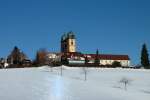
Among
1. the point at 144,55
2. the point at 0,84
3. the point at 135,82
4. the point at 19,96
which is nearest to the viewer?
the point at 19,96

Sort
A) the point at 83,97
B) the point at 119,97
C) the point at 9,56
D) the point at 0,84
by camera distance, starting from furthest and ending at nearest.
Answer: the point at 9,56, the point at 0,84, the point at 119,97, the point at 83,97

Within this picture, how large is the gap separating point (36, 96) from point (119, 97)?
1130cm

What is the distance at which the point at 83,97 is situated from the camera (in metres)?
49.2

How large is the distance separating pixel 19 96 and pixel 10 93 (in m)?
2.29

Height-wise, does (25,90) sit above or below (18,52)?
below

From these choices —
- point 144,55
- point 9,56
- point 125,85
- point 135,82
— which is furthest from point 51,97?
point 9,56

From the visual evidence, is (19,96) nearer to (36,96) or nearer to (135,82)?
(36,96)

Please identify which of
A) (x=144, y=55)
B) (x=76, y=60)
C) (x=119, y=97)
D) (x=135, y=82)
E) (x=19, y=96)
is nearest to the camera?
(x=19, y=96)

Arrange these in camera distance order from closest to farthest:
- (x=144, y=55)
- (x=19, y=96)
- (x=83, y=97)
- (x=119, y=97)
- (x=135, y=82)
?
Answer: (x=19, y=96), (x=83, y=97), (x=119, y=97), (x=135, y=82), (x=144, y=55)

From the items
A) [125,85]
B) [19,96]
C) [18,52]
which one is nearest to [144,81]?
[125,85]

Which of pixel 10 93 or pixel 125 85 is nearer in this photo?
pixel 10 93

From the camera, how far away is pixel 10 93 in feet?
157

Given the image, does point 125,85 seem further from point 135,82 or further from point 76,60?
point 76,60

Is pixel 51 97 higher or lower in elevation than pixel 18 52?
lower
